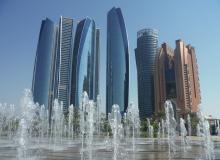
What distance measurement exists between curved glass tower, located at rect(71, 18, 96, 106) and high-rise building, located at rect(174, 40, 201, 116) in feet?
175

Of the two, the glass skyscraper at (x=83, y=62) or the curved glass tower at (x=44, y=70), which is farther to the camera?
the curved glass tower at (x=44, y=70)

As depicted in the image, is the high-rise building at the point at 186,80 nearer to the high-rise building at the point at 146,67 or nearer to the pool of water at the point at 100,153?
the high-rise building at the point at 146,67

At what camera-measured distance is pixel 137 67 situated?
633ft

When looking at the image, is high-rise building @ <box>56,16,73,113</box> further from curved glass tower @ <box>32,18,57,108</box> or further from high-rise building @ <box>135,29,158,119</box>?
high-rise building @ <box>135,29,158,119</box>

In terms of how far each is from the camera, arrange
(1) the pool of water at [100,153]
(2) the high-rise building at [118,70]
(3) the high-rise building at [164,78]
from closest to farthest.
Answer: (1) the pool of water at [100,153], (3) the high-rise building at [164,78], (2) the high-rise building at [118,70]

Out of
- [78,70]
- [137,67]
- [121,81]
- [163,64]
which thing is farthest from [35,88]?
[163,64]

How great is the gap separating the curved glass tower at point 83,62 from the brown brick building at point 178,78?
4208cm

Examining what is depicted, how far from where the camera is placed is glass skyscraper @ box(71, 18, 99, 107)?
537ft

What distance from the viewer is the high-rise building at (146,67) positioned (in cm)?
17649

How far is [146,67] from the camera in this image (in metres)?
186

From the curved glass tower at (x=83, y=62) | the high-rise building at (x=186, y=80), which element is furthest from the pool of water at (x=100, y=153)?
the curved glass tower at (x=83, y=62)

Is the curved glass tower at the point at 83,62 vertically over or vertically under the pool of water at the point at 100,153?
over

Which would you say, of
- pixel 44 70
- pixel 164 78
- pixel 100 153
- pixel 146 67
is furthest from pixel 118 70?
pixel 100 153

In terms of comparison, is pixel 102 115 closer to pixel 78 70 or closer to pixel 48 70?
pixel 78 70
